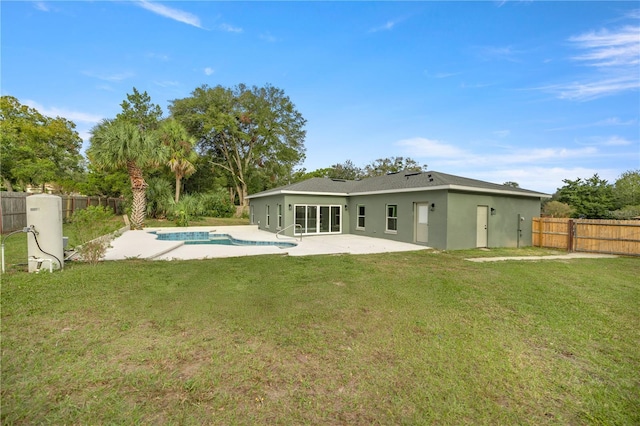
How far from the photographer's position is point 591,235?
1159 centimetres

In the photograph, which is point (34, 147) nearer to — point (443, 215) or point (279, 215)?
point (279, 215)

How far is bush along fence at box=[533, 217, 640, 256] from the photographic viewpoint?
35.4 feet

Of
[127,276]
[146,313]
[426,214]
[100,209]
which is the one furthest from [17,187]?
[426,214]

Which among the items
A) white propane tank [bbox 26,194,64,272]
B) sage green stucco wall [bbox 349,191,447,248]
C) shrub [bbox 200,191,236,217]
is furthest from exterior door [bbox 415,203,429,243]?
shrub [bbox 200,191,236,217]

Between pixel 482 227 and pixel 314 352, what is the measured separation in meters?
11.9

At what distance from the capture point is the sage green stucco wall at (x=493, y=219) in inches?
459

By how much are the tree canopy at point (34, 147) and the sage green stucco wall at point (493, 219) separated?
82.6 feet

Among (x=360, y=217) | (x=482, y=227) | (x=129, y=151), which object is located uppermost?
(x=129, y=151)

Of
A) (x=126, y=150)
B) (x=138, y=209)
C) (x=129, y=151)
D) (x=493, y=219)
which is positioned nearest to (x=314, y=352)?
(x=493, y=219)

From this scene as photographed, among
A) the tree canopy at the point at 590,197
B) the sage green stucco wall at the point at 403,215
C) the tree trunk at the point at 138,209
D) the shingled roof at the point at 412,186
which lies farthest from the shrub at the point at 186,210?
the tree canopy at the point at 590,197

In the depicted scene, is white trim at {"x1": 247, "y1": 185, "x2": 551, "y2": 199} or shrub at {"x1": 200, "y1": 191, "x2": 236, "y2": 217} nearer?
white trim at {"x1": 247, "y1": 185, "x2": 551, "y2": 199}

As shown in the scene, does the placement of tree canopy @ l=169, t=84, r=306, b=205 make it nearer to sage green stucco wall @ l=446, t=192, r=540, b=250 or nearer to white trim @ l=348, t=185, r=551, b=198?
white trim @ l=348, t=185, r=551, b=198

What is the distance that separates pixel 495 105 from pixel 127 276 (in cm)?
1703

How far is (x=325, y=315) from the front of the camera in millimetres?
4141
